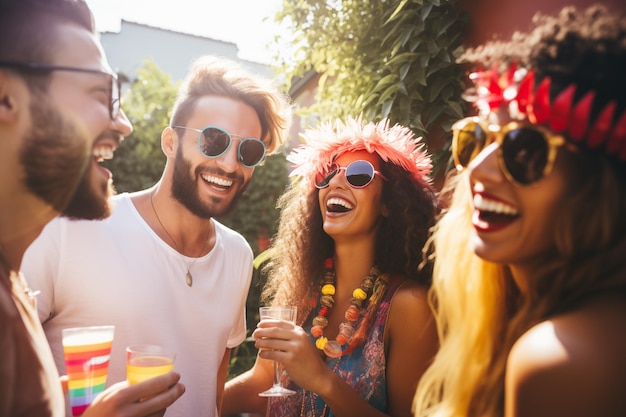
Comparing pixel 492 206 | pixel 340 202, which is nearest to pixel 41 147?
pixel 492 206

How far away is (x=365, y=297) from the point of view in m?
2.72

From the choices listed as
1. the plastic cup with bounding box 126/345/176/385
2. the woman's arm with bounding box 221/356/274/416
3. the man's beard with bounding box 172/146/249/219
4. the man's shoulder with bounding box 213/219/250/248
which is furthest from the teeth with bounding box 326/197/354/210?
the plastic cup with bounding box 126/345/176/385

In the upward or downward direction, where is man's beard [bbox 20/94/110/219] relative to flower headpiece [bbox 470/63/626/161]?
downward

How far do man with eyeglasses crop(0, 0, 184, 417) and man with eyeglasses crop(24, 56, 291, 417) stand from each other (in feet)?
2.93

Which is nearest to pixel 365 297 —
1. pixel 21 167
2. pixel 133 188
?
pixel 21 167

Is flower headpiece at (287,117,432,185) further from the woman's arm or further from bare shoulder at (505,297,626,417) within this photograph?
bare shoulder at (505,297,626,417)

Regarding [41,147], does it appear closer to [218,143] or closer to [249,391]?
[218,143]

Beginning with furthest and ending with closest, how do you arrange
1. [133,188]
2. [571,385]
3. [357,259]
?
1. [133,188]
2. [357,259]
3. [571,385]

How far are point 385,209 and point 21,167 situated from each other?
81.2 inches

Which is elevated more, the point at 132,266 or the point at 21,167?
the point at 21,167

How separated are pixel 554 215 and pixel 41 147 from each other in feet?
4.79

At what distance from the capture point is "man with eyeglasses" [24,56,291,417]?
2363 millimetres

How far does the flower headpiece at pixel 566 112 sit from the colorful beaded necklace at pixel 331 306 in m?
1.54

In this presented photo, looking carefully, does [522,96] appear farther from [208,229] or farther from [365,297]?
[208,229]
